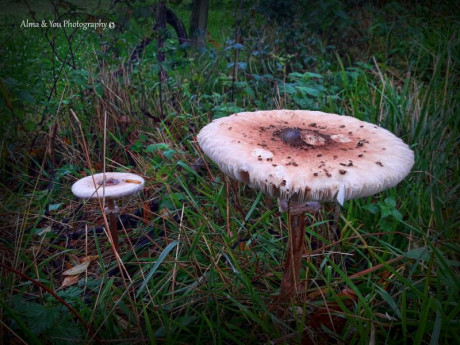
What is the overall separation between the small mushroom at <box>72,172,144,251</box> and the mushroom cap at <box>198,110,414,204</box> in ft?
2.43

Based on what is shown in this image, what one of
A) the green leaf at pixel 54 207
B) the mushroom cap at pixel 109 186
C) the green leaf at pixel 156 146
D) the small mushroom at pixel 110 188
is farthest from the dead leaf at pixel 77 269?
the green leaf at pixel 156 146

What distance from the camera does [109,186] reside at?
2037 millimetres

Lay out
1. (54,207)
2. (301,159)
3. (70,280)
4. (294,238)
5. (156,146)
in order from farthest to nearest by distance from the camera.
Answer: (156,146) → (54,207) → (70,280) → (294,238) → (301,159)

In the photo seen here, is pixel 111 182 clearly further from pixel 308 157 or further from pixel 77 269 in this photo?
pixel 308 157

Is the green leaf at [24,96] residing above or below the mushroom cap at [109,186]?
above

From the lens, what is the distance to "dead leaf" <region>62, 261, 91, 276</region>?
6.62 ft

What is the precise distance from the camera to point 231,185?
242cm

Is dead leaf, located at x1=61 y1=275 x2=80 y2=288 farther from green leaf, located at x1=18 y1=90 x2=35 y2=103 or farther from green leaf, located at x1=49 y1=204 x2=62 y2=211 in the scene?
green leaf, located at x1=18 y1=90 x2=35 y2=103

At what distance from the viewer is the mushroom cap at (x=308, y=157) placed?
1.25 metres

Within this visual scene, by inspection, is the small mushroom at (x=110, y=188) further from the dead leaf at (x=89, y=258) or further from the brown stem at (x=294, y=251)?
the brown stem at (x=294, y=251)

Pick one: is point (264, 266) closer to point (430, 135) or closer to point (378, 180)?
point (378, 180)

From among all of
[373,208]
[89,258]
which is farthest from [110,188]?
[373,208]

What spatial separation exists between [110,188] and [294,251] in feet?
3.87

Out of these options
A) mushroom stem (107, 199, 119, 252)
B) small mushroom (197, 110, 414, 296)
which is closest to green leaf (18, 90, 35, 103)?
mushroom stem (107, 199, 119, 252)
